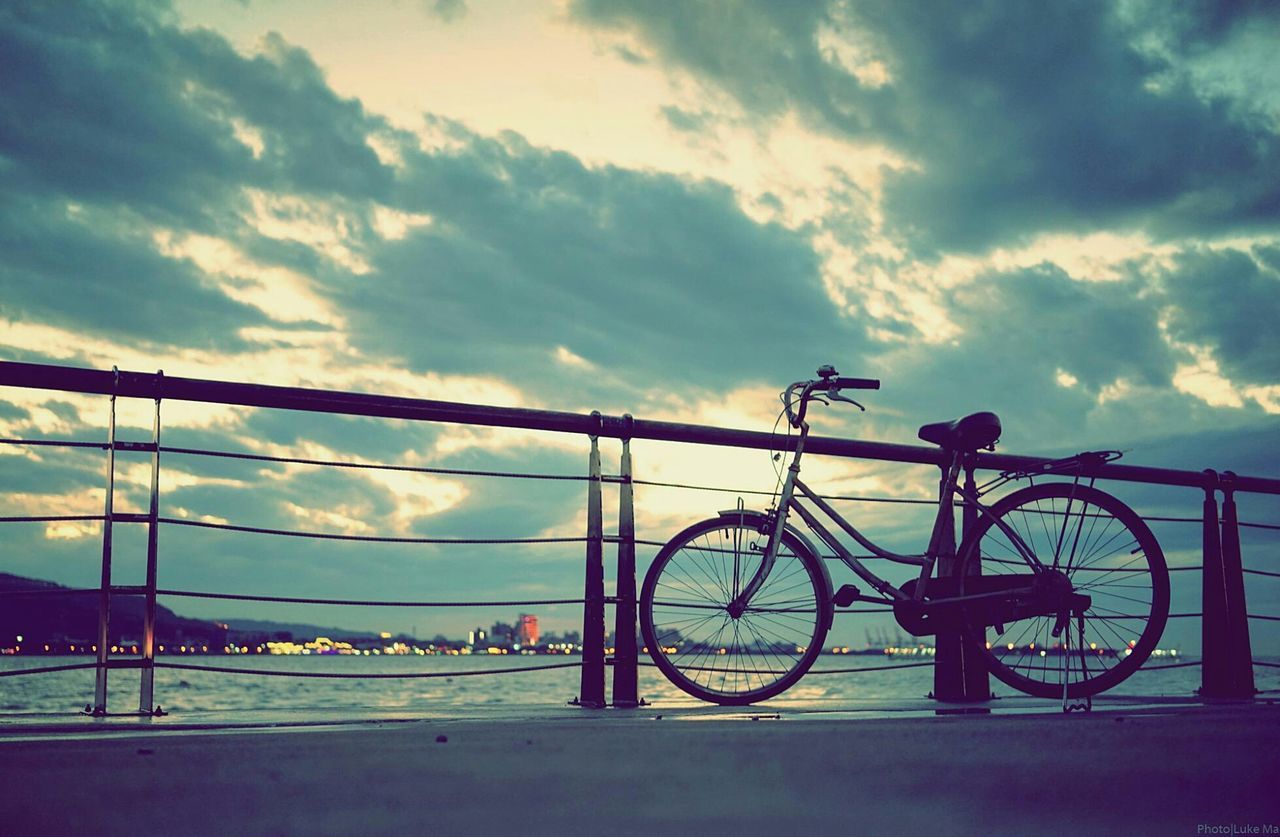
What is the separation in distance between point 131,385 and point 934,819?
91.9 inches

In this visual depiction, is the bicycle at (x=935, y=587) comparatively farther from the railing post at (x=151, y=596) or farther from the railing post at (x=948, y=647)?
the railing post at (x=151, y=596)

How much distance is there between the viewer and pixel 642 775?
1.90m

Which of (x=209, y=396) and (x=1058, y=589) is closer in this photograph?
(x=209, y=396)

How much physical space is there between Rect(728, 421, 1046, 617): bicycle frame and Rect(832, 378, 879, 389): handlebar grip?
7.9 inches

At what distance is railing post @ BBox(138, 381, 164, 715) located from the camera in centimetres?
256

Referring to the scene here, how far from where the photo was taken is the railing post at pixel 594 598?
120 inches

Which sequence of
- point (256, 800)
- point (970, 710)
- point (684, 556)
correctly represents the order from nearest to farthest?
point (256, 800)
point (970, 710)
point (684, 556)

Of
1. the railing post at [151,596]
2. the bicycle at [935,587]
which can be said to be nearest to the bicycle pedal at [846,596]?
the bicycle at [935,587]

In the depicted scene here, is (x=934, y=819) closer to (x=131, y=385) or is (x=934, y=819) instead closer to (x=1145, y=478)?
(x=131, y=385)

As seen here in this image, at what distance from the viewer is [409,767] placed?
1.77 m

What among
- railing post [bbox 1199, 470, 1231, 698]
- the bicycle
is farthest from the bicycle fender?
railing post [bbox 1199, 470, 1231, 698]

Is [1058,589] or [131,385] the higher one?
[131,385]

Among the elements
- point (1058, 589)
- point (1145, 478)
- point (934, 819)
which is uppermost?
point (1145, 478)

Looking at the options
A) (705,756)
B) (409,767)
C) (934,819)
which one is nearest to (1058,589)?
(934,819)
